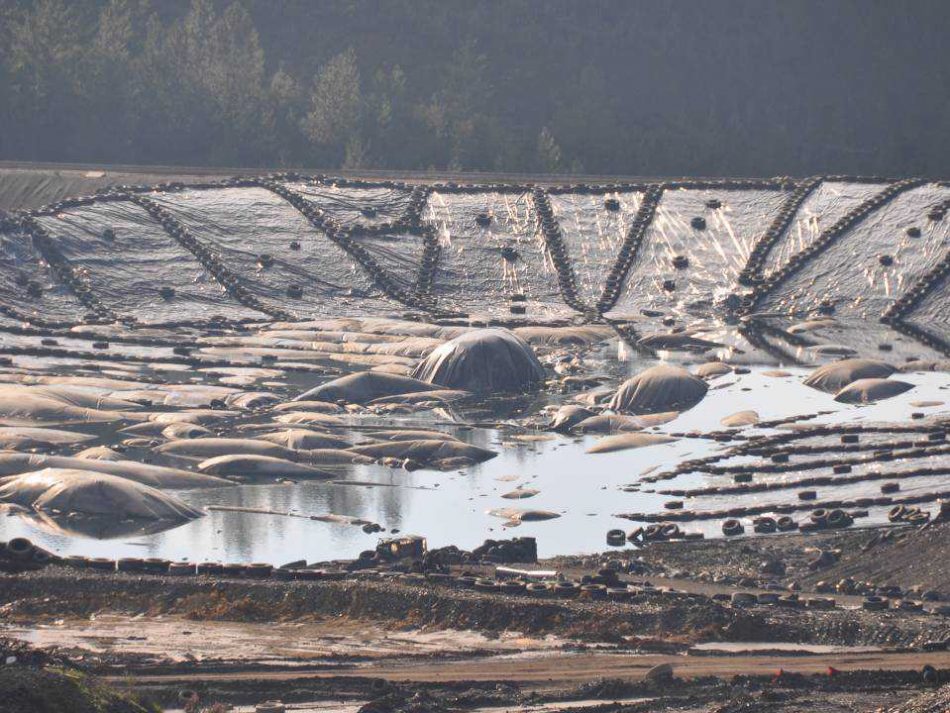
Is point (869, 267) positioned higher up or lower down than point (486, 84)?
lower down

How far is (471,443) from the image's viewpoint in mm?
55844

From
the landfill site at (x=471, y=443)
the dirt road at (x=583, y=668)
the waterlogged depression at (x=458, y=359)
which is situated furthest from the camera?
the waterlogged depression at (x=458, y=359)

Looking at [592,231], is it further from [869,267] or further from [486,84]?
[486,84]

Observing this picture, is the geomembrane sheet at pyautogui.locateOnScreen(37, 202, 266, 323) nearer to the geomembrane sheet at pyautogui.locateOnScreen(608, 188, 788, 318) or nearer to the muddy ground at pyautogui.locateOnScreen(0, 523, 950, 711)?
the geomembrane sheet at pyautogui.locateOnScreen(608, 188, 788, 318)

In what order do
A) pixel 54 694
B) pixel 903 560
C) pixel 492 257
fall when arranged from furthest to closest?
1. pixel 492 257
2. pixel 903 560
3. pixel 54 694

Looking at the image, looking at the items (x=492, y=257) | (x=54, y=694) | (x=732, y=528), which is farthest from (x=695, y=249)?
(x=54, y=694)

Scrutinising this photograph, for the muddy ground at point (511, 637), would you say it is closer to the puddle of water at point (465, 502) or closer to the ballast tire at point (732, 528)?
the ballast tire at point (732, 528)

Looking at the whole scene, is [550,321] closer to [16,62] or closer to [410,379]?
[410,379]

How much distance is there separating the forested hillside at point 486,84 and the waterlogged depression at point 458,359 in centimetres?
2660

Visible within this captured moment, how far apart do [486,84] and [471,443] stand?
74.1 meters

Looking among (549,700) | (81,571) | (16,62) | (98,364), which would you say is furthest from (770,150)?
(549,700)

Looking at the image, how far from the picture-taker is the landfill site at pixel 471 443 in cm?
3231

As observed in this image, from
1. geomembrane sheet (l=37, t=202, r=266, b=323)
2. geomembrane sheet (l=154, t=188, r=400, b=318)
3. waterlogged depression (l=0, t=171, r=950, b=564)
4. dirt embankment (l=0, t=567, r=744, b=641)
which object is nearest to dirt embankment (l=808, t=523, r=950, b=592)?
waterlogged depression (l=0, t=171, r=950, b=564)

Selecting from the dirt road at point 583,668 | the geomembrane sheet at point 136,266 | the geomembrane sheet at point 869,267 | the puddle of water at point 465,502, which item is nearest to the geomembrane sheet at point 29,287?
the geomembrane sheet at point 136,266
